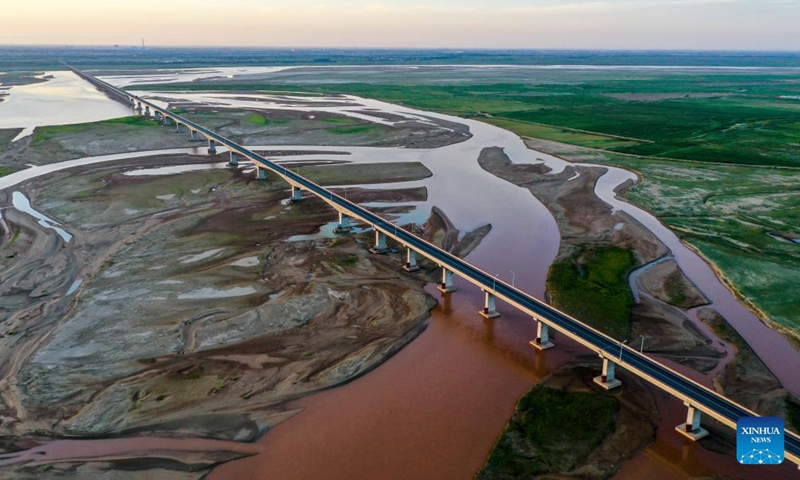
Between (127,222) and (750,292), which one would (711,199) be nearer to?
(750,292)

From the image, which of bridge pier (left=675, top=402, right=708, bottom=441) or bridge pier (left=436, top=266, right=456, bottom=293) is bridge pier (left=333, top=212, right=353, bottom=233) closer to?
bridge pier (left=436, top=266, right=456, bottom=293)

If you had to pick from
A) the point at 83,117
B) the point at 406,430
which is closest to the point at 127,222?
the point at 406,430

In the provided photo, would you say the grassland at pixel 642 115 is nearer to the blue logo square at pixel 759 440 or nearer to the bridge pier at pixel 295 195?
the bridge pier at pixel 295 195

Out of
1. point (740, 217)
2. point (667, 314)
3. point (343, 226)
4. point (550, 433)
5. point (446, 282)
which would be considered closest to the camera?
point (550, 433)

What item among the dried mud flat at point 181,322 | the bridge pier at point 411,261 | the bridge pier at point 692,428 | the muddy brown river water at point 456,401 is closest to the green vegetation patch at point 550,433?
the muddy brown river water at point 456,401

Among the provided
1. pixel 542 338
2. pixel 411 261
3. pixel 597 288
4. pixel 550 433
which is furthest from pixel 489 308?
pixel 550 433

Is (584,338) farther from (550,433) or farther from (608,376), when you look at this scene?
(550,433)
